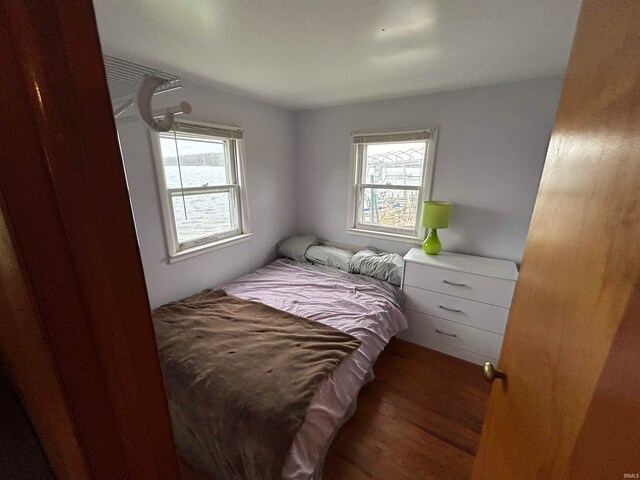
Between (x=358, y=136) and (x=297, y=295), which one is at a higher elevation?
(x=358, y=136)

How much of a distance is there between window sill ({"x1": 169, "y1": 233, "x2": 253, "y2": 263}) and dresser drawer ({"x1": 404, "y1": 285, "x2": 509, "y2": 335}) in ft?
5.40

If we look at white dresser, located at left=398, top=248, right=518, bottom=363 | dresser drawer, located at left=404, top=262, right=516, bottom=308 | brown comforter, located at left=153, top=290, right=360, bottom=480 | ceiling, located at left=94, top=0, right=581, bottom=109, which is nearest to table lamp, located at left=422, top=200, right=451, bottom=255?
white dresser, located at left=398, top=248, right=518, bottom=363

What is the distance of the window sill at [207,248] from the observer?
2076mm

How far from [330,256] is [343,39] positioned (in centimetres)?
184

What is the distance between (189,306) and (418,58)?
2.30 meters

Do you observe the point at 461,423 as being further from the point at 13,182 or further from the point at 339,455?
the point at 13,182

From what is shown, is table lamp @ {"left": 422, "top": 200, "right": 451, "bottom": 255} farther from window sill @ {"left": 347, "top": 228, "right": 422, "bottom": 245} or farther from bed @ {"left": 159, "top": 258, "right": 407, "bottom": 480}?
bed @ {"left": 159, "top": 258, "right": 407, "bottom": 480}

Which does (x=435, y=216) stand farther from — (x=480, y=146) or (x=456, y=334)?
(x=456, y=334)

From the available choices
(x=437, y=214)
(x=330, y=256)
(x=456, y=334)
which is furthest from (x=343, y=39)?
(x=456, y=334)

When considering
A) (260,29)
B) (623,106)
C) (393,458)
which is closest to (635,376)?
(623,106)

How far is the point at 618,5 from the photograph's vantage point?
414 millimetres

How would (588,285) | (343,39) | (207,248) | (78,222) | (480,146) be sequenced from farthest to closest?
1. (207,248)
2. (480,146)
3. (343,39)
4. (588,285)
5. (78,222)

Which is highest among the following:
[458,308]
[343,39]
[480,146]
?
[343,39]

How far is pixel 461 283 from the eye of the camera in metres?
2.04
